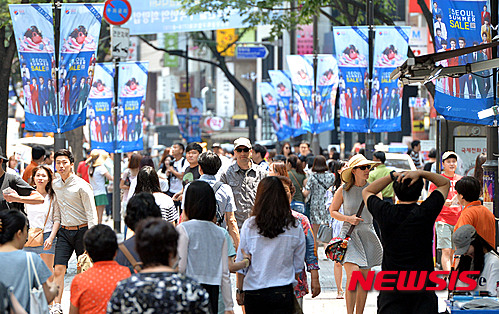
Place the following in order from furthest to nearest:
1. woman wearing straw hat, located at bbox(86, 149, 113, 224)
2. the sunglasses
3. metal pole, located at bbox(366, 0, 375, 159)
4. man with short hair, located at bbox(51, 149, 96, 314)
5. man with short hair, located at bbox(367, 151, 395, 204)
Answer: metal pole, located at bbox(366, 0, 375, 159) < woman wearing straw hat, located at bbox(86, 149, 113, 224) < man with short hair, located at bbox(367, 151, 395, 204) < the sunglasses < man with short hair, located at bbox(51, 149, 96, 314)

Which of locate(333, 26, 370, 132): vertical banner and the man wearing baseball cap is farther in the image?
locate(333, 26, 370, 132): vertical banner

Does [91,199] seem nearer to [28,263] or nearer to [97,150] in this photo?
[28,263]

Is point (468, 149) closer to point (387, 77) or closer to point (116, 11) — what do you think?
point (387, 77)

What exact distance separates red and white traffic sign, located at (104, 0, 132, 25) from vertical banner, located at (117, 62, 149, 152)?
2.31 metres

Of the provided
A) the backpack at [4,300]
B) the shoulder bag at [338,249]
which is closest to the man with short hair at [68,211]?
the shoulder bag at [338,249]

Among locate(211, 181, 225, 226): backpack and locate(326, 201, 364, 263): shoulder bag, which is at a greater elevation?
locate(211, 181, 225, 226): backpack

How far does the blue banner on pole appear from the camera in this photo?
27.3 metres

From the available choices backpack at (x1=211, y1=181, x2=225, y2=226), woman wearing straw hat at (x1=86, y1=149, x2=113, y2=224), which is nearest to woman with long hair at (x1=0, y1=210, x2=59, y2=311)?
backpack at (x1=211, y1=181, x2=225, y2=226)

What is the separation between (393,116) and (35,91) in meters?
7.82

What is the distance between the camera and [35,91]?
12.3 meters

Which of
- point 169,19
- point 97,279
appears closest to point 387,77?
point 169,19

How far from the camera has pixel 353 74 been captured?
17.3 metres

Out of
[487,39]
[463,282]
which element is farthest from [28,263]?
[487,39]

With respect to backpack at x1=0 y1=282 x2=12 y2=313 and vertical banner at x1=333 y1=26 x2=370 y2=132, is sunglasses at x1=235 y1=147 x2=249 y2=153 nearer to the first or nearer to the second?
backpack at x1=0 y1=282 x2=12 y2=313
